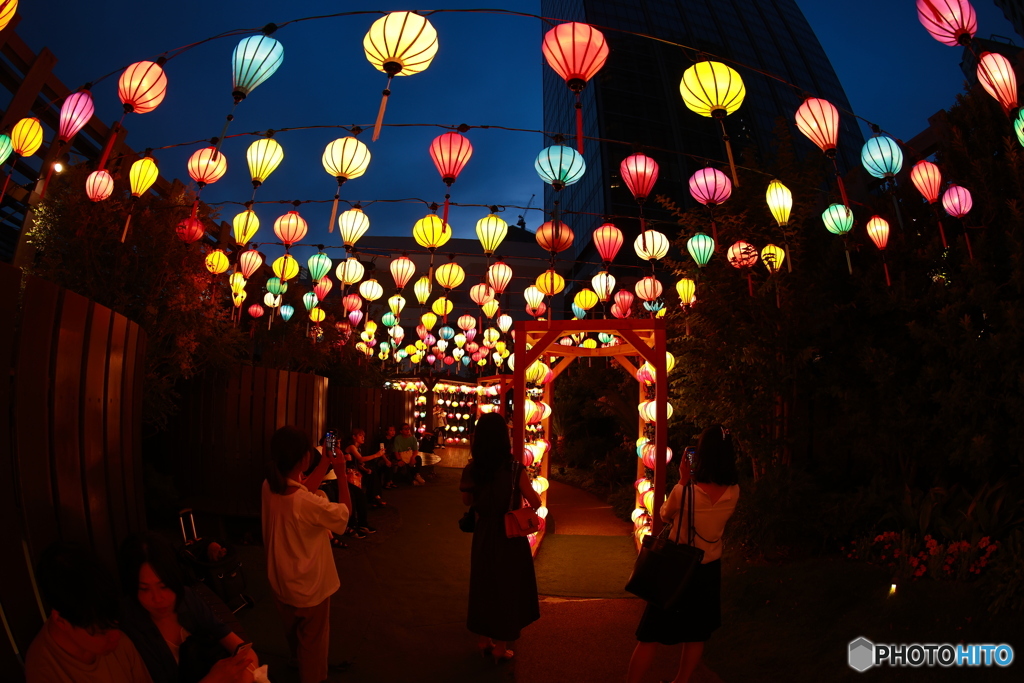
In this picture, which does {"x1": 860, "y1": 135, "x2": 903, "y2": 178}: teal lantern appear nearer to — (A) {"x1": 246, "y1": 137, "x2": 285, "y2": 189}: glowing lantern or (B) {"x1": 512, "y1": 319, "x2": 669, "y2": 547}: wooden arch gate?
(B) {"x1": 512, "y1": 319, "x2": 669, "y2": 547}: wooden arch gate

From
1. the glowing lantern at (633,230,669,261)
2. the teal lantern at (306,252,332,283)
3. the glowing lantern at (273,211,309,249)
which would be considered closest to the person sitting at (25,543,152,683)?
the glowing lantern at (633,230,669,261)

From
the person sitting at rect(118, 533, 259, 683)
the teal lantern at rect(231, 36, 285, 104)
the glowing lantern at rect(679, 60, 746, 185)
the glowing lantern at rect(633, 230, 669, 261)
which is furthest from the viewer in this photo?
the glowing lantern at rect(633, 230, 669, 261)

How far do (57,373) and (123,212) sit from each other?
5.57 m

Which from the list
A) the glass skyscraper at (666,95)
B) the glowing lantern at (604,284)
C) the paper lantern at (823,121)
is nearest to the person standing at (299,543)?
the paper lantern at (823,121)

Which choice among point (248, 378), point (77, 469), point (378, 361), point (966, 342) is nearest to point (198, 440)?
point (248, 378)

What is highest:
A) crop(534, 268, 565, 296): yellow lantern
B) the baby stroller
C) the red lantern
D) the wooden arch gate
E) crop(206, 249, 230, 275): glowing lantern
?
the red lantern

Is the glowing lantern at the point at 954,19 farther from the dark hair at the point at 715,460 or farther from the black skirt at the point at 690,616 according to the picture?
the black skirt at the point at 690,616

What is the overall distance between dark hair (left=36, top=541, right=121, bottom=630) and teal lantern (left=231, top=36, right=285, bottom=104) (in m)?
3.76

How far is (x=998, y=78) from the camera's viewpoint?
4762 mm

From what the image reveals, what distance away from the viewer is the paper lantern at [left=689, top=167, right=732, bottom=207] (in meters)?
6.71

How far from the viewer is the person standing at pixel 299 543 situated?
306cm

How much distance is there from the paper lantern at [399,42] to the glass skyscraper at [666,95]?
32.7 meters

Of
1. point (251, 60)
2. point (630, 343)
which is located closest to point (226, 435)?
point (251, 60)

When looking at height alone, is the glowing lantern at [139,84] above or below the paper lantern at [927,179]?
above
